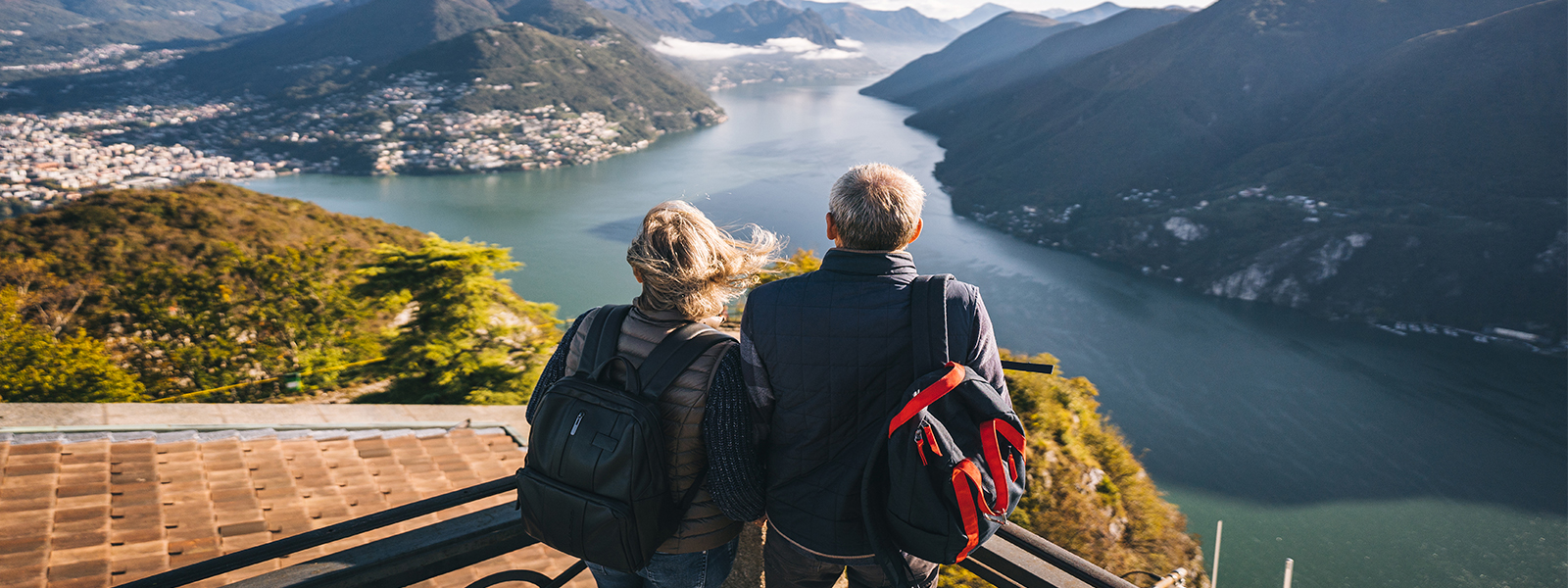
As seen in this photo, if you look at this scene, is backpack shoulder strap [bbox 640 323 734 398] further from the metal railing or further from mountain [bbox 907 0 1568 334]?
mountain [bbox 907 0 1568 334]

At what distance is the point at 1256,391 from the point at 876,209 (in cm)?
3350

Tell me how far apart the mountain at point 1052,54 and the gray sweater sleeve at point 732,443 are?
11770 cm

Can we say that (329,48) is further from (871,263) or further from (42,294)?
(871,263)

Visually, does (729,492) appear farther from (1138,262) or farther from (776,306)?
(1138,262)

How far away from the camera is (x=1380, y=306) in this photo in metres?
39.9

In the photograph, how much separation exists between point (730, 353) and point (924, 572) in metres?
0.61

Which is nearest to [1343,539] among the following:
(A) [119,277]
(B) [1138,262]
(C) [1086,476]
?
(C) [1086,476]

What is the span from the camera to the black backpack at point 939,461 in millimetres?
1222

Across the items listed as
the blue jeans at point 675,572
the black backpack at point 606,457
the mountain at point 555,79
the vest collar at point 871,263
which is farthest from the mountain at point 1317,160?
the black backpack at point 606,457

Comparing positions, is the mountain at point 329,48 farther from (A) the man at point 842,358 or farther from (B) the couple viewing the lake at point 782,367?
(A) the man at point 842,358

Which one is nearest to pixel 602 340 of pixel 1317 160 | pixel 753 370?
pixel 753 370

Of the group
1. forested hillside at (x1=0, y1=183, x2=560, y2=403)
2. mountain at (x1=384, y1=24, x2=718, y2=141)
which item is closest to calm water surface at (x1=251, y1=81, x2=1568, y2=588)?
forested hillside at (x1=0, y1=183, x2=560, y2=403)

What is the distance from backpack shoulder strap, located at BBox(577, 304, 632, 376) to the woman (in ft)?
0.06

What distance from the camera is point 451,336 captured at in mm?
10664
